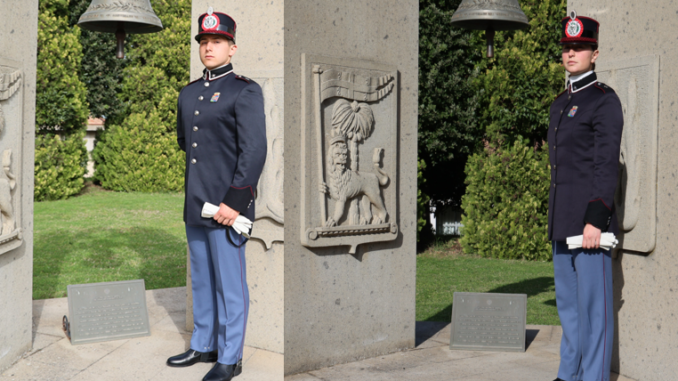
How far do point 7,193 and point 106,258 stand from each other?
5992mm

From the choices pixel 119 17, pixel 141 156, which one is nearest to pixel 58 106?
pixel 141 156

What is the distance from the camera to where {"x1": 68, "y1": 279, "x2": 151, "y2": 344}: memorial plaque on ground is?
16.4ft

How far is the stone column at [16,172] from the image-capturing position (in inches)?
174

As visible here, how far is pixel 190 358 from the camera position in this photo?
14.6 feet

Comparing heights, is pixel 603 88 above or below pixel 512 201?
above

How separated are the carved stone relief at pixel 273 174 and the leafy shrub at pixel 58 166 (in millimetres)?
12673

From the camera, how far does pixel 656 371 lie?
165 inches

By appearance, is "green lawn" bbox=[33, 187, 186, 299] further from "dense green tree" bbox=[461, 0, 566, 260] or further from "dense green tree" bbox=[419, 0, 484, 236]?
"dense green tree" bbox=[461, 0, 566, 260]

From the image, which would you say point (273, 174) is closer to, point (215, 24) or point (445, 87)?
point (215, 24)

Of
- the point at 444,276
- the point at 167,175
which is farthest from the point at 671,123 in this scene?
the point at 167,175

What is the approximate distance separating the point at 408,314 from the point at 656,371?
66.9 inches

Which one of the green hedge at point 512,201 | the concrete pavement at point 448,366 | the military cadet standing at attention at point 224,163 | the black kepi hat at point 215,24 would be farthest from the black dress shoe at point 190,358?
the green hedge at point 512,201

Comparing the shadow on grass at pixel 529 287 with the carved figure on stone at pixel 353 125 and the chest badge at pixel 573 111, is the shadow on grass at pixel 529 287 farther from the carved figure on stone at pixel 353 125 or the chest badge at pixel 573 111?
the chest badge at pixel 573 111

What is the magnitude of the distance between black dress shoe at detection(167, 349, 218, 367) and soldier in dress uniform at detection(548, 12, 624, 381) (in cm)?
221
